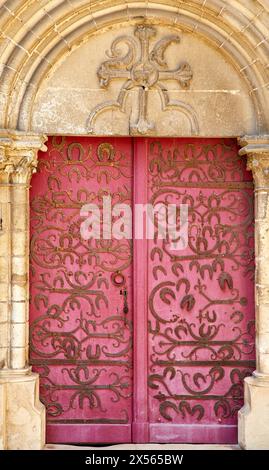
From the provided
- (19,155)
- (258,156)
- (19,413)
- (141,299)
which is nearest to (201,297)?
(141,299)

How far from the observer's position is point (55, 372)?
4719 mm

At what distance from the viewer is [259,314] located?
4.54m

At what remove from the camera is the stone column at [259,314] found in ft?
14.6

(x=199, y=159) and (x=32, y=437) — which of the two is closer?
(x=32, y=437)

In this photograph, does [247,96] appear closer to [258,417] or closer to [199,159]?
[199,159]

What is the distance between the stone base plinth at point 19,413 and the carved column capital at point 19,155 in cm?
138

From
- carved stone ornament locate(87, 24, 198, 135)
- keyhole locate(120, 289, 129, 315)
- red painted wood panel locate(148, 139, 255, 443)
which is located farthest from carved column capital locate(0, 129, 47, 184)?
keyhole locate(120, 289, 129, 315)

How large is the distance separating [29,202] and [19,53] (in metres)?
1.08

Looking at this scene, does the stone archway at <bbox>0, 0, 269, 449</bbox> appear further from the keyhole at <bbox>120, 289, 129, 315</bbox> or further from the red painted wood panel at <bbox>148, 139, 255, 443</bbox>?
the keyhole at <bbox>120, 289, 129, 315</bbox>

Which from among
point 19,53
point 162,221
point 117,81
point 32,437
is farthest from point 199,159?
point 32,437

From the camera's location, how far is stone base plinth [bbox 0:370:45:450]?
14.4 feet

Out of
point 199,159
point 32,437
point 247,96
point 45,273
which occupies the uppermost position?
point 247,96

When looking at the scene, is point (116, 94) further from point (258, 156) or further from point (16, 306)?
point (16, 306)

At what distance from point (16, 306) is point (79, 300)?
A: 1.68 ft
